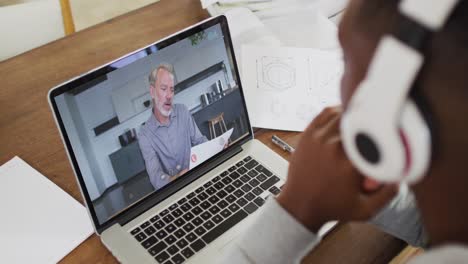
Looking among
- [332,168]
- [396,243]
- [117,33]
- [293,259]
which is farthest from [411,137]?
[117,33]

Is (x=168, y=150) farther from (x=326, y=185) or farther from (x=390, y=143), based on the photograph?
(x=390, y=143)

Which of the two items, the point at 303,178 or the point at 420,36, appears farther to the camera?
the point at 303,178

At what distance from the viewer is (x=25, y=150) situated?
98 centimetres

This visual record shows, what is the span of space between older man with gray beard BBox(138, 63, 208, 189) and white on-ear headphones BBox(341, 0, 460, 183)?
475mm

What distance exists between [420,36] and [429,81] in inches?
1.3

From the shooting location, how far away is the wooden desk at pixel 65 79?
32.4 inches

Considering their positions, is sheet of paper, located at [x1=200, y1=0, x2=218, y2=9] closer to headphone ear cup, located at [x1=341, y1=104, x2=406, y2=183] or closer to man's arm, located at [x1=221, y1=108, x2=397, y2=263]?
man's arm, located at [x1=221, y1=108, x2=397, y2=263]

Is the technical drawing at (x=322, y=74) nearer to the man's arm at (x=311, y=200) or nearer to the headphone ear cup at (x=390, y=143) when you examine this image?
the man's arm at (x=311, y=200)

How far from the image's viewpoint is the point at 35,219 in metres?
0.86

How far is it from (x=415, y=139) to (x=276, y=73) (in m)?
0.67

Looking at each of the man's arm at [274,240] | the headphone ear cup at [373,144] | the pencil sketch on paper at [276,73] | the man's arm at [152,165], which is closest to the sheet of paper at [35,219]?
the man's arm at [152,165]

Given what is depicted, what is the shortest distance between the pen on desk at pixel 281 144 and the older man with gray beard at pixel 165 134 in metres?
0.16

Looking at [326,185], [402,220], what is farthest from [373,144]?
[402,220]

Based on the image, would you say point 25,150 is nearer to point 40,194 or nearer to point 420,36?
point 40,194
